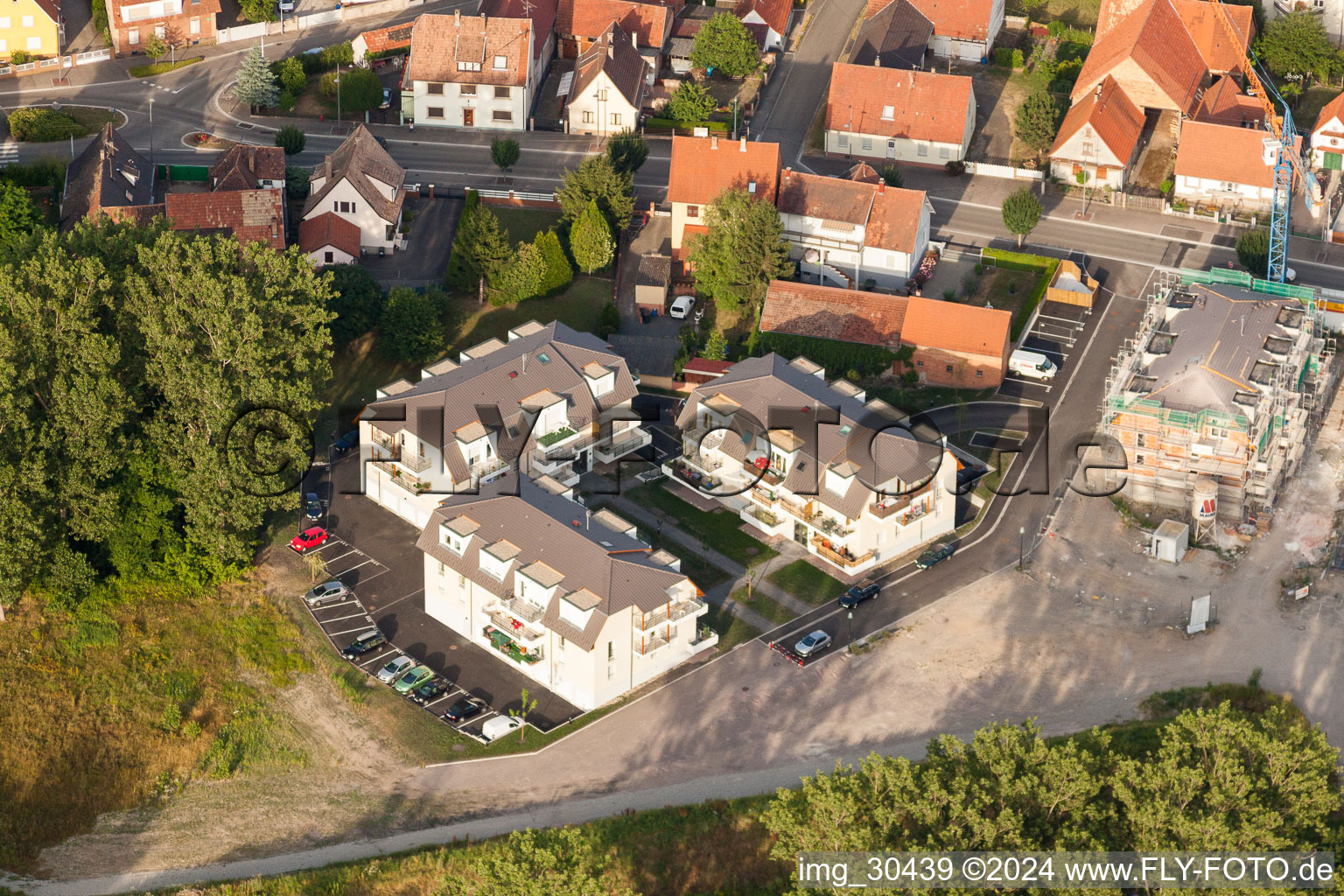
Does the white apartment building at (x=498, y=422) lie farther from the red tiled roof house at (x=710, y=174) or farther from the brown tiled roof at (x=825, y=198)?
the brown tiled roof at (x=825, y=198)

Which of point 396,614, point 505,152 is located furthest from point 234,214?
point 396,614

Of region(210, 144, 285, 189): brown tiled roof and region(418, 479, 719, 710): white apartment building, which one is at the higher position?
region(210, 144, 285, 189): brown tiled roof

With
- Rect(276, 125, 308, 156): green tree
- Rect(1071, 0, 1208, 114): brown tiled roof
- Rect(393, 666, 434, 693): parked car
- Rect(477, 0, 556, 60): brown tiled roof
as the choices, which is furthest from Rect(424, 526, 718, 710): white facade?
Rect(1071, 0, 1208, 114): brown tiled roof

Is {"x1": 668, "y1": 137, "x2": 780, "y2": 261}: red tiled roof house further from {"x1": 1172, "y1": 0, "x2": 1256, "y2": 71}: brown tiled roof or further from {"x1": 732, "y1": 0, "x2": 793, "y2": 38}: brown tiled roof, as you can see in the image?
{"x1": 1172, "y1": 0, "x2": 1256, "y2": 71}: brown tiled roof

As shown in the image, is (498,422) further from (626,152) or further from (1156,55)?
(1156,55)

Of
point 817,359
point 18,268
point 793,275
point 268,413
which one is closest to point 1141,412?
point 817,359

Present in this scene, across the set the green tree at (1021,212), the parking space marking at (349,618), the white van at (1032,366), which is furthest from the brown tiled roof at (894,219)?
the parking space marking at (349,618)
